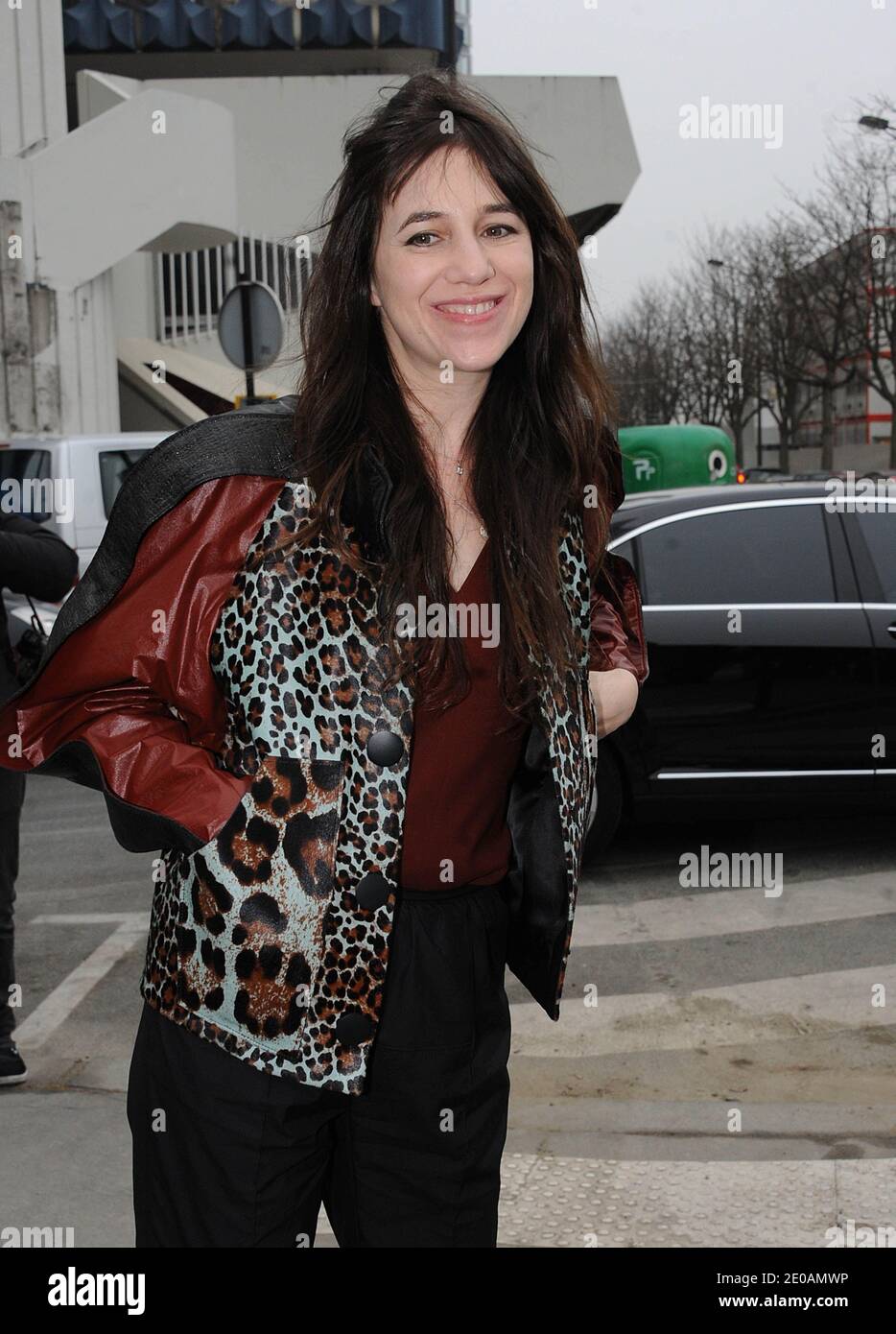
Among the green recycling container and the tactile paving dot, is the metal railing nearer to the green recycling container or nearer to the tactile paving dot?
the green recycling container

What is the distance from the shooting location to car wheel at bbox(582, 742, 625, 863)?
6461mm

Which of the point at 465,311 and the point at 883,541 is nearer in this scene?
the point at 465,311

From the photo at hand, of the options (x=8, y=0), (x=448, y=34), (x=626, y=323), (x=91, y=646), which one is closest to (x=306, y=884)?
(x=91, y=646)

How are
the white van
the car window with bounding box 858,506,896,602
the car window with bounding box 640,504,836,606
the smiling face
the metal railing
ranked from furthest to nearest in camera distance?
the metal railing
the white van
the car window with bounding box 858,506,896,602
the car window with bounding box 640,504,836,606
the smiling face

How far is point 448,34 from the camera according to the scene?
95.7ft

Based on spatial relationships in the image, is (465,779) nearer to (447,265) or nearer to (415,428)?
(415,428)

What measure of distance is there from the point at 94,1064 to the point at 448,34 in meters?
27.9

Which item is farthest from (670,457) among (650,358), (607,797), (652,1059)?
(650,358)

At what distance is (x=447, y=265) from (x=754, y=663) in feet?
15.4

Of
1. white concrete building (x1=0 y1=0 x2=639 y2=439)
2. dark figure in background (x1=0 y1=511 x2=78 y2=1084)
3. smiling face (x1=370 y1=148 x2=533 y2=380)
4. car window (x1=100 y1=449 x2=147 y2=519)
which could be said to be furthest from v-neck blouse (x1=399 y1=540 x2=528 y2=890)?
car window (x1=100 y1=449 x2=147 y2=519)

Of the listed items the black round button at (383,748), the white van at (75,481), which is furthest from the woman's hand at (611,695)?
the white van at (75,481)

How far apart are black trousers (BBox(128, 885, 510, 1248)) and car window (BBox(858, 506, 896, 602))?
5.05m

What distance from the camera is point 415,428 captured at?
1.97 m

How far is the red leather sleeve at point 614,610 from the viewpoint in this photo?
2.21 m
